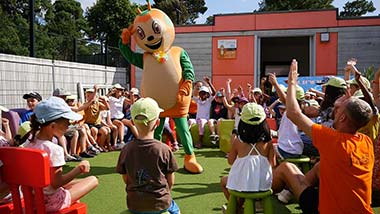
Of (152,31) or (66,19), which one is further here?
(66,19)

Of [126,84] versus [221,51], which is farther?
[126,84]

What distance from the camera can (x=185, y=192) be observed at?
4.45 m

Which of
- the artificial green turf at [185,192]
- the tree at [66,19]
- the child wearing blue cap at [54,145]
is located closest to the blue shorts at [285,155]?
the artificial green turf at [185,192]

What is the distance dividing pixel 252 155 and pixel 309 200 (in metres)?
0.59

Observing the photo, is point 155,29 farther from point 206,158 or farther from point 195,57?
point 195,57

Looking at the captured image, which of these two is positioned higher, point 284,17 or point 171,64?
point 284,17

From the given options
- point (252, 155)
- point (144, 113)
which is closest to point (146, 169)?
point (144, 113)

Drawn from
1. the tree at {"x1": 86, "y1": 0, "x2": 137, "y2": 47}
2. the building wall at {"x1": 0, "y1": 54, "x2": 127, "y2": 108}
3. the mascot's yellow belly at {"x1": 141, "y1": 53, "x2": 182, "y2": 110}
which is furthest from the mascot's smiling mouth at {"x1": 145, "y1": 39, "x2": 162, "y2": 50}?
the tree at {"x1": 86, "y1": 0, "x2": 137, "y2": 47}

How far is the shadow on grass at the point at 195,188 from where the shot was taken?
4.41 meters

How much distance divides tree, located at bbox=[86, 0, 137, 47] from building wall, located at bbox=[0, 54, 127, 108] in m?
16.5

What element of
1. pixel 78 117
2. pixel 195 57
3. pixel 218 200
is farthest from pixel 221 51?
pixel 78 117

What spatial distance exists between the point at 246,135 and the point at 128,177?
1.11 m

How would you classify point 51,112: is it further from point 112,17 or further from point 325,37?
point 112,17

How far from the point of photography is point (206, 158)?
667 centimetres
